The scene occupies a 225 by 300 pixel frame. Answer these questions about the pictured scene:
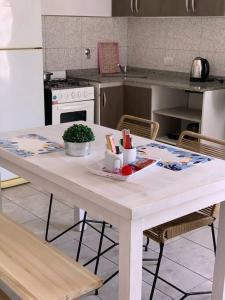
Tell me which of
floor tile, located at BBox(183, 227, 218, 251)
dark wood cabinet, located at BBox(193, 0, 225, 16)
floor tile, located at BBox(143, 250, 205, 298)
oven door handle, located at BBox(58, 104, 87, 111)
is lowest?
floor tile, located at BBox(143, 250, 205, 298)

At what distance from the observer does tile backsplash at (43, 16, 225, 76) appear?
430cm

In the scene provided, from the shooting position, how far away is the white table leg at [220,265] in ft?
6.96

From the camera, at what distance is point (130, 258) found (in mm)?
1673

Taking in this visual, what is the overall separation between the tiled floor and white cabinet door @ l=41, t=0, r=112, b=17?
1.92 metres

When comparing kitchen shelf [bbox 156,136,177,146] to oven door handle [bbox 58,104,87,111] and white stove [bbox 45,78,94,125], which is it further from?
oven door handle [bbox 58,104,87,111]

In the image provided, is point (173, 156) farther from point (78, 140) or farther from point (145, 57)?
point (145, 57)

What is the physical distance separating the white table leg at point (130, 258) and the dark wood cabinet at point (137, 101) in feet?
9.06

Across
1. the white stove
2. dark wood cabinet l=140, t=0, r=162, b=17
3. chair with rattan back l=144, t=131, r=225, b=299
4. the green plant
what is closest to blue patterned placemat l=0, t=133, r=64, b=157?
the green plant

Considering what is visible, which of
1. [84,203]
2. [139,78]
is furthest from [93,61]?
[84,203]

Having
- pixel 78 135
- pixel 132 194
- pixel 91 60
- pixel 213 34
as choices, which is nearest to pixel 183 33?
pixel 213 34

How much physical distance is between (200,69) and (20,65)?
1.71 metres

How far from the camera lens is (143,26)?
493 cm

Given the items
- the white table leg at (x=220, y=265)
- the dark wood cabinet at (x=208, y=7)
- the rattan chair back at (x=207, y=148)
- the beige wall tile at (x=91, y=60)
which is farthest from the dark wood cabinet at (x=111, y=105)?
the white table leg at (x=220, y=265)

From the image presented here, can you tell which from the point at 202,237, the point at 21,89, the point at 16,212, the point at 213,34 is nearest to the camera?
the point at 202,237
